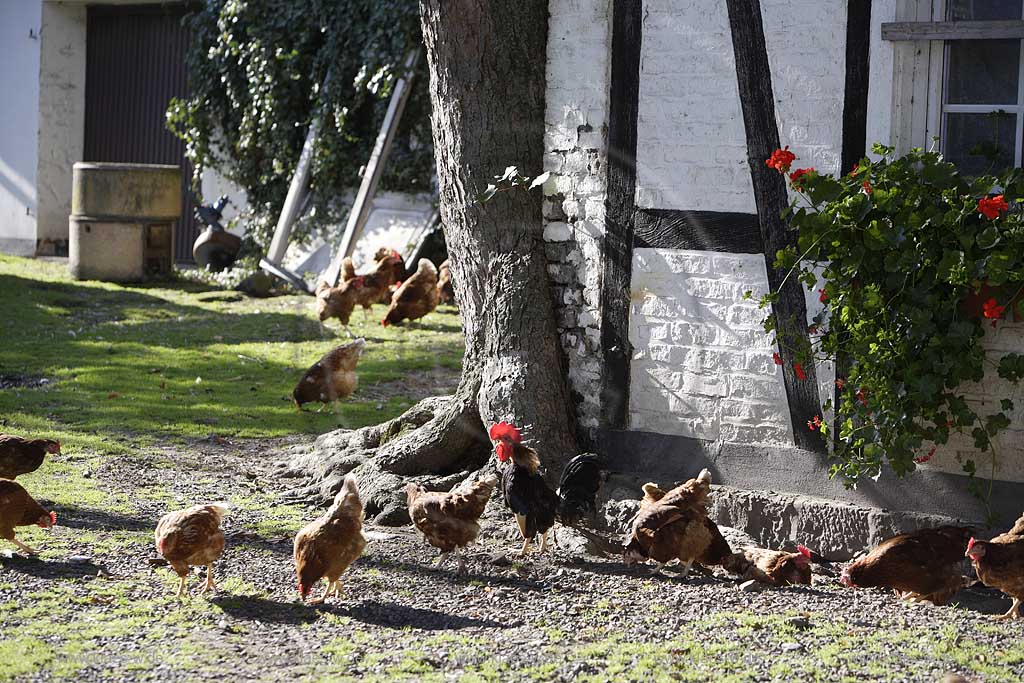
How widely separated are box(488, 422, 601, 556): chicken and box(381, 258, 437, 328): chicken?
6.03 metres

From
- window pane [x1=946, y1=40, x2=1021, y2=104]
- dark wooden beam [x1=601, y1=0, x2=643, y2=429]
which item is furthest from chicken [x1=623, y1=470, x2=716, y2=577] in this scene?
window pane [x1=946, y1=40, x2=1021, y2=104]

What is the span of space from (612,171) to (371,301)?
21.4 ft

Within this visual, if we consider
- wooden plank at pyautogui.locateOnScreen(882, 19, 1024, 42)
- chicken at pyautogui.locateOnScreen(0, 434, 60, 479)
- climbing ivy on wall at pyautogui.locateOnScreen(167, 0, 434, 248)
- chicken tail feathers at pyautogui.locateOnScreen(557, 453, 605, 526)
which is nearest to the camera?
wooden plank at pyautogui.locateOnScreen(882, 19, 1024, 42)

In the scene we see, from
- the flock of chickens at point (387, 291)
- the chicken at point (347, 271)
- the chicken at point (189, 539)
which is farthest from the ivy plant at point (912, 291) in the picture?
the chicken at point (347, 271)

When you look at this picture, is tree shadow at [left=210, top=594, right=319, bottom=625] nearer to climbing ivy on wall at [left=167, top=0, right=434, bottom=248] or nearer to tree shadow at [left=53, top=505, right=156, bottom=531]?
tree shadow at [left=53, top=505, right=156, bottom=531]

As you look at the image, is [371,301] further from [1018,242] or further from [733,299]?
[1018,242]

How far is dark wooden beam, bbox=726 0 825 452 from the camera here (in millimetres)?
5980

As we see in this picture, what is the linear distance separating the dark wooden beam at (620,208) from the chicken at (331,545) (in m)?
1.75

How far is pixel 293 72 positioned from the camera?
15.7 m

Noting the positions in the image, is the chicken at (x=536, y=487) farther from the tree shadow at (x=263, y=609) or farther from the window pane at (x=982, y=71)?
the window pane at (x=982, y=71)

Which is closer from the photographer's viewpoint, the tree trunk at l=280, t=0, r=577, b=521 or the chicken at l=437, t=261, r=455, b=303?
→ the tree trunk at l=280, t=0, r=577, b=521

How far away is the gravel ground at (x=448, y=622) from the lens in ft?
Answer: 15.0

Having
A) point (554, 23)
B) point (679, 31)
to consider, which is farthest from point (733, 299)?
point (554, 23)

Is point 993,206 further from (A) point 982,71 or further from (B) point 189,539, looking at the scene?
(B) point 189,539
